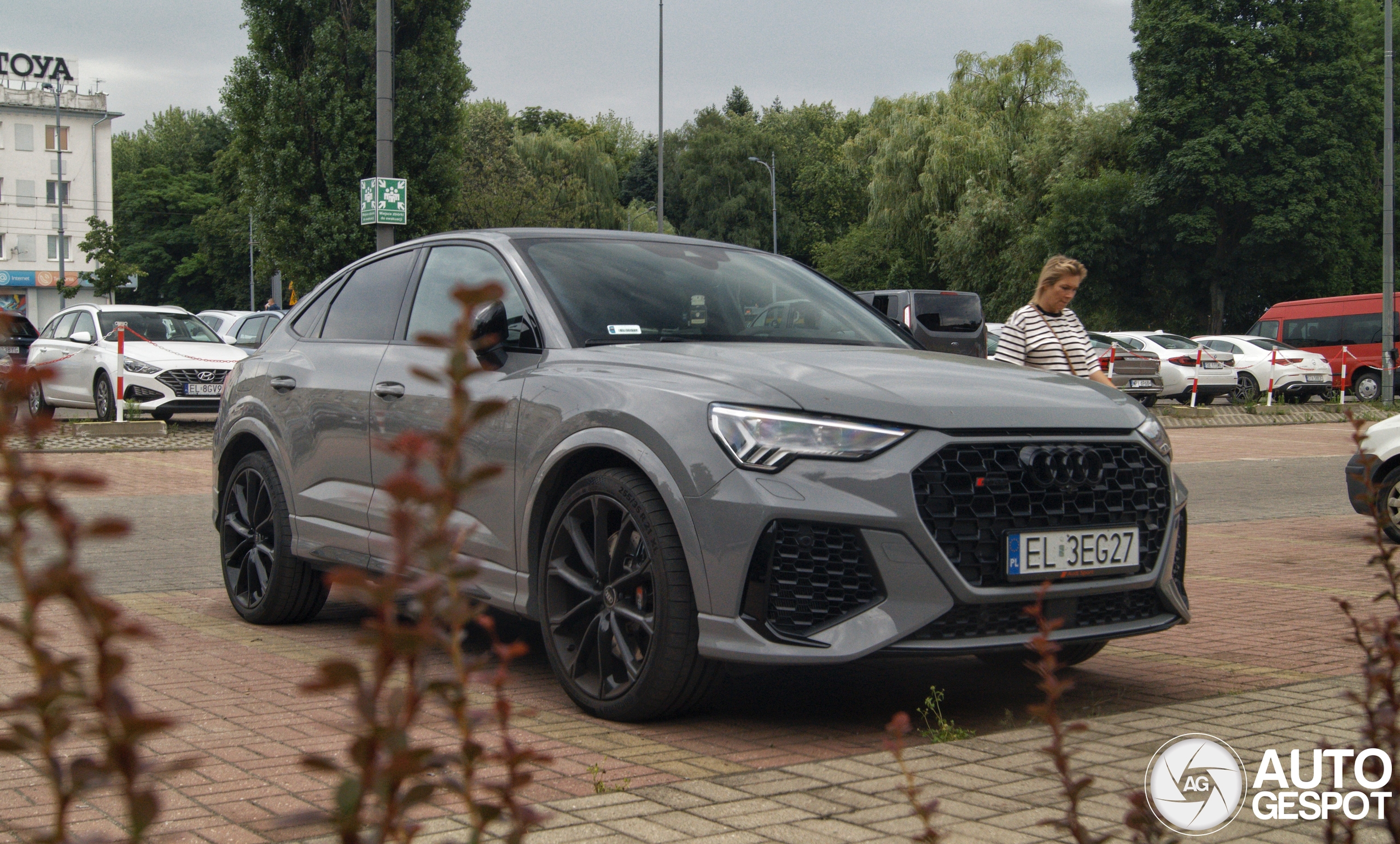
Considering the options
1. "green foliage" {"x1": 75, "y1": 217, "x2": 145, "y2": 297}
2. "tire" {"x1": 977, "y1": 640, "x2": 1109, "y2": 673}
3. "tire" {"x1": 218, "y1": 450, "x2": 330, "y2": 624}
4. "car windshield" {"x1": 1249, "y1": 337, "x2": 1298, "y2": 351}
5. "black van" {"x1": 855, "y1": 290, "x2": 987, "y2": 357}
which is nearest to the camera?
"tire" {"x1": 977, "y1": 640, "x2": 1109, "y2": 673}

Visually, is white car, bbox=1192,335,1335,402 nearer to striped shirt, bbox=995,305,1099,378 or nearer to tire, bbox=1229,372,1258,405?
tire, bbox=1229,372,1258,405

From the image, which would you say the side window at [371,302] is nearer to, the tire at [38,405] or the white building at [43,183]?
the tire at [38,405]

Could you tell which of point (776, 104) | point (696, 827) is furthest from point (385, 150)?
point (776, 104)

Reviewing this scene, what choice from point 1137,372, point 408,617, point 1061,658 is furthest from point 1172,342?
point 408,617

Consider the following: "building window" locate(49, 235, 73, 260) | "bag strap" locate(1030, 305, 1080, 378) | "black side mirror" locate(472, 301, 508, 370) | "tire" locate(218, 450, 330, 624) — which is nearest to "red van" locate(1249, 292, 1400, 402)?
"bag strap" locate(1030, 305, 1080, 378)

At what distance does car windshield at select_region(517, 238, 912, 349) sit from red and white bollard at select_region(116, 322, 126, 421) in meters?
15.1

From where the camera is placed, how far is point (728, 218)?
3278 inches

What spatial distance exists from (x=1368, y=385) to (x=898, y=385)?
33.5m

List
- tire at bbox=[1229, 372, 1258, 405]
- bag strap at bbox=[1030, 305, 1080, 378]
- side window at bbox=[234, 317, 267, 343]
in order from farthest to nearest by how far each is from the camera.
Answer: tire at bbox=[1229, 372, 1258, 405], side window at bbox=[234, 317, 267, 343], bag strap at bbox=[1030, 305, 1080, 378]

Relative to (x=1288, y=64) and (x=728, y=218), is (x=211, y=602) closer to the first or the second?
(x=1288, y=64)

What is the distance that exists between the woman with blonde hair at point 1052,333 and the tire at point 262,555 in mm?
3658

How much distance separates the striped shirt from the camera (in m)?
7.60

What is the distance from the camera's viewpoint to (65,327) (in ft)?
70.7

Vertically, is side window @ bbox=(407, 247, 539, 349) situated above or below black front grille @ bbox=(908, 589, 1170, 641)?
above
